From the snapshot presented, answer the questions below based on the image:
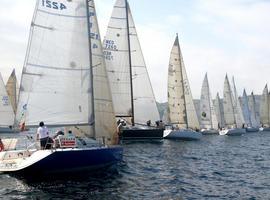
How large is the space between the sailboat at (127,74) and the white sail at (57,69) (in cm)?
2108

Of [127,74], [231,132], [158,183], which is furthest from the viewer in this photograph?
[231,132]

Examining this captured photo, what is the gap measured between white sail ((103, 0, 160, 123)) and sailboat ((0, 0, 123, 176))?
68.2ft

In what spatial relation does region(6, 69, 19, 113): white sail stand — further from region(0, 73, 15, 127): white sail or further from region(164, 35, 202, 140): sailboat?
region(164, 35, 202, 140): sailboat

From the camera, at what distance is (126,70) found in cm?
4641

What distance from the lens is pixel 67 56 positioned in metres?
23.9

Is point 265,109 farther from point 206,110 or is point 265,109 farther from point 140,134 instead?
point 140,134

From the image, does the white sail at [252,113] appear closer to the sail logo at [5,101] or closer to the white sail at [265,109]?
the white sail at [265,109]

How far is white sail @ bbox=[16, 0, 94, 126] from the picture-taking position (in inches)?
913

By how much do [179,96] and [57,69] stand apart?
3533cm

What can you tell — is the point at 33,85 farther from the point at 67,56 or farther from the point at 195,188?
the point at 195,188

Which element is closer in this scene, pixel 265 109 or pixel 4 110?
pixel 4 110

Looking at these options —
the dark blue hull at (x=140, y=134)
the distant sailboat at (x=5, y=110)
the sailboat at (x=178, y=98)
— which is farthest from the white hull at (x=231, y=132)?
the distant sailboat at (x=5, y=110)

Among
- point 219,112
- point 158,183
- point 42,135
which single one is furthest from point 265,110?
point 42,135

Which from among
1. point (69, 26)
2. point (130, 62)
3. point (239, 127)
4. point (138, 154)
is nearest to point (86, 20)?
point (69, 26)
